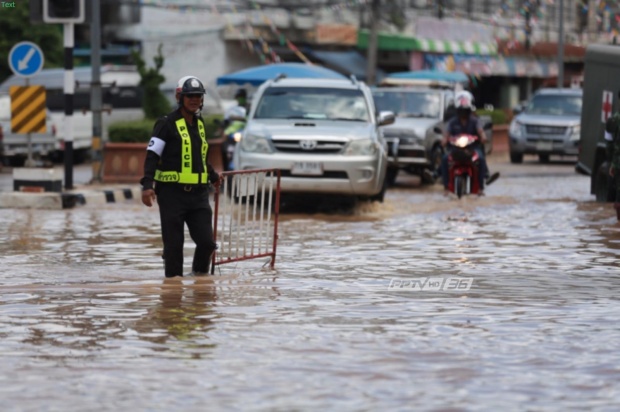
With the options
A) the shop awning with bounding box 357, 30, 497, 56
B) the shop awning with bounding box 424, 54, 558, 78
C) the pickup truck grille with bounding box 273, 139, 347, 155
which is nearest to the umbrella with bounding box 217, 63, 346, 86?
the shop awning with bounding box 357, 30, 497, 56

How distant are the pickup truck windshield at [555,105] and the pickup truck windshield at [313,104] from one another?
16.8 m

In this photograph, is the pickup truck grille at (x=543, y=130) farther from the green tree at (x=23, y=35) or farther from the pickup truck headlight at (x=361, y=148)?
the pickup truck headlight at (x=361, y=148)

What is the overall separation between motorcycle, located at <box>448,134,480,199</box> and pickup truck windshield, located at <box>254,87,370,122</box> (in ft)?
5.93

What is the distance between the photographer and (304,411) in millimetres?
7309

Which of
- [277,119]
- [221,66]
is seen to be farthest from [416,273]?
[221,66]

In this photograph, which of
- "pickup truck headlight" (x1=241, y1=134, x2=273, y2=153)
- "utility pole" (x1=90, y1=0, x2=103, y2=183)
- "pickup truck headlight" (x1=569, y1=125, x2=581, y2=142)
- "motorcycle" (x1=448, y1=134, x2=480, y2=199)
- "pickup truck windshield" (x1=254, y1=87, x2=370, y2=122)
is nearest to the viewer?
"pickup truck headlight" (x1=241, y1=134, x2=273, y2=153)

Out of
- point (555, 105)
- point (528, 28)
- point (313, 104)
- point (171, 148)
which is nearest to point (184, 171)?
point (171, 148)

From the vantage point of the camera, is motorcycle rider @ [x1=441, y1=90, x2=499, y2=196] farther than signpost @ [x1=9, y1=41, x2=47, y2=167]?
Yes

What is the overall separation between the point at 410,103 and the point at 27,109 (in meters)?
8.72

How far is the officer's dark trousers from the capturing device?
12.0 m

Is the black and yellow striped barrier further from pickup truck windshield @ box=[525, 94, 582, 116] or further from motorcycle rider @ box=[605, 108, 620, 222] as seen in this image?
pickup truck windshield @ box=[525, 94, 582, 116]

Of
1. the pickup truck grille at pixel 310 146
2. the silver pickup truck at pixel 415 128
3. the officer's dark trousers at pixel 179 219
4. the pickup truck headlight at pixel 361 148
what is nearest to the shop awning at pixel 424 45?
the silver pickup truck at pixel 415 128

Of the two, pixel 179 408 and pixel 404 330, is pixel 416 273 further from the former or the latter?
pixel 179 408

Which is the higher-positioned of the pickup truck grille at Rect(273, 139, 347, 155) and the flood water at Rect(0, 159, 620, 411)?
the pickup truck grille at Rect(273, 139, 347, 155)
